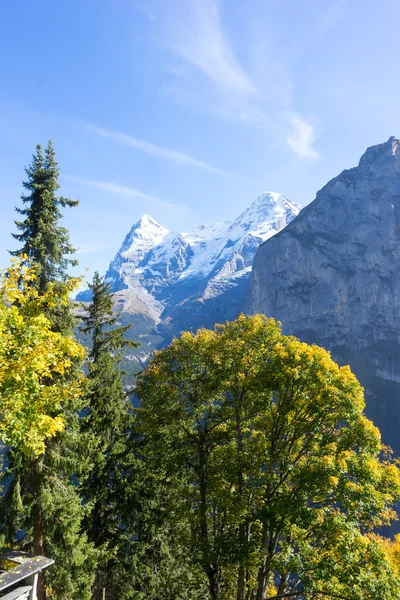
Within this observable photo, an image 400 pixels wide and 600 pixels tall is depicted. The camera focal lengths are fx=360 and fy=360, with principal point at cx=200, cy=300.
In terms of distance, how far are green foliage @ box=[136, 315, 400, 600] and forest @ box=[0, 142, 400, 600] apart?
0.05 meters

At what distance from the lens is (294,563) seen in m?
9.67

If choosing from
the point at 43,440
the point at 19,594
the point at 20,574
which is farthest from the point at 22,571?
the point at 43,440

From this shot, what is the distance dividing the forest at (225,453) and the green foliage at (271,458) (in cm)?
5

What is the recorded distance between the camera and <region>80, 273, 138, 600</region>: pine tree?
20312 millimetres

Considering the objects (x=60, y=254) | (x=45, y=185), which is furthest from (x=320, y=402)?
(x=45, y=185)

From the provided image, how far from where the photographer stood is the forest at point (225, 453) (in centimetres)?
973

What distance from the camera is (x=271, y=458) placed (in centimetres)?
1279

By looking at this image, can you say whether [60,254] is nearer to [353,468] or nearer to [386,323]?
[353,468]

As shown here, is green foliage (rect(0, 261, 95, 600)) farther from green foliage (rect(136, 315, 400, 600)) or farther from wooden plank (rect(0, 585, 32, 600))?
green foliage (rect(136, 315, 400, 600))

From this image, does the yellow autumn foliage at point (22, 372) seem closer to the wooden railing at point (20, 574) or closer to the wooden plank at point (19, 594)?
the wooden railing at point (20, 574)

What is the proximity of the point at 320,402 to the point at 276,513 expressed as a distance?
368 centimetres

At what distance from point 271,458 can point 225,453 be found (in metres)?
2.39

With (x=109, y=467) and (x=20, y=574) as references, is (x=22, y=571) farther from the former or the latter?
(x=109, y=467)

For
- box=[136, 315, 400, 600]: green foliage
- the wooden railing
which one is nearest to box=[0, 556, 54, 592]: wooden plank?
the wooden railing
